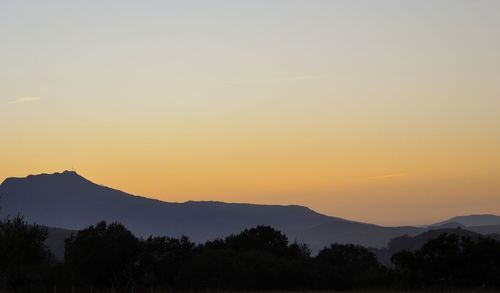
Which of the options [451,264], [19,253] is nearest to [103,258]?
[19,253]

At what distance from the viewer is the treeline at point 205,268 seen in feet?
171

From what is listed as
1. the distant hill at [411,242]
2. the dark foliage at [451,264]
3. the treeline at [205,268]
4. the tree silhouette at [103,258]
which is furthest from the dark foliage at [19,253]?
the distant hill at [411,242]

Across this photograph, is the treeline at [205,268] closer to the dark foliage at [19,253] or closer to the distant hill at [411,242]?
the dark foliage at [19,253]

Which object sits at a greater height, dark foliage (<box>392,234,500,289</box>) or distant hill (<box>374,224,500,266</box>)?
distant hill (<box>374,224,500,266</box>)

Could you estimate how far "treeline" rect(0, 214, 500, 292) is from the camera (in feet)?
171

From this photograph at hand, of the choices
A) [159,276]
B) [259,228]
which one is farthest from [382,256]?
[159,276]

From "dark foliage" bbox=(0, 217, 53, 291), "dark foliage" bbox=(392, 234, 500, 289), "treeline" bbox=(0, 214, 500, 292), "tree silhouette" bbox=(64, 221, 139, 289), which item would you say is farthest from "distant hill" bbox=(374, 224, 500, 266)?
"dark foliage" bbox=(0, 217, 53, 291)

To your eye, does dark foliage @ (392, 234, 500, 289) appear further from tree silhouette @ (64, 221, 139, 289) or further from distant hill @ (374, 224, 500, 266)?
distant hill @ (374, 224, 500, 266)

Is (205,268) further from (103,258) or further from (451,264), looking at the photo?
(451,264)

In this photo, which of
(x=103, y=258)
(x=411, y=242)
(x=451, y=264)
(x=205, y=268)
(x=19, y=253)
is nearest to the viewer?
(x=19, y=253)

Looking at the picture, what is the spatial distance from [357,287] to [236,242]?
24166 millimetres

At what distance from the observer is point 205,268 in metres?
59.9

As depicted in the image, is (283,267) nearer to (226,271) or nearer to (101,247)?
(226,271)

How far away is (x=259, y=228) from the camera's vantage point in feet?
276
